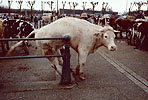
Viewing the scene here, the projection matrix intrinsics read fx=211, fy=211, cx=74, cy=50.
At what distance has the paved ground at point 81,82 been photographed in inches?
179

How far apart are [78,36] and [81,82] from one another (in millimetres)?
1182

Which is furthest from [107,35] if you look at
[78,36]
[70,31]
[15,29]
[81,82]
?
[15,29]

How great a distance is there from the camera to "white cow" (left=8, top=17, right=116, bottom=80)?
5.31 meters

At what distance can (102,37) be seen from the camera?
5.44 metres

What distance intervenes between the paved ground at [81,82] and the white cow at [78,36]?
610mm

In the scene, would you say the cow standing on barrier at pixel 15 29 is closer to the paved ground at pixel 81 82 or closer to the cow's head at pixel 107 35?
the paved ground at pixel 81 82

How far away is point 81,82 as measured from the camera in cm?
538

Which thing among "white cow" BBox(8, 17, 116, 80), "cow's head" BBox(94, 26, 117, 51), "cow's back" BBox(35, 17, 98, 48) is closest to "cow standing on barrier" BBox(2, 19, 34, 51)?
"white cow" BBox(8, 17, 116, 80)

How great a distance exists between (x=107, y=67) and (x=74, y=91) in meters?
2.52

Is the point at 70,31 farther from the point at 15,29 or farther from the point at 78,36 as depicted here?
the point at 15,29

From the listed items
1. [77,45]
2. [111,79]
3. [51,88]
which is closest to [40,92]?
[51,88]

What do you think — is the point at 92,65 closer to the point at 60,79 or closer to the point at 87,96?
the point at 60,79

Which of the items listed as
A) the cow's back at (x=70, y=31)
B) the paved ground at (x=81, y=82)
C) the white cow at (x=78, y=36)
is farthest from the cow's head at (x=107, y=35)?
the paved ground at (x=81, y=82)

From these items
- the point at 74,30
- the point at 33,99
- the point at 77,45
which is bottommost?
the point at 33,99
